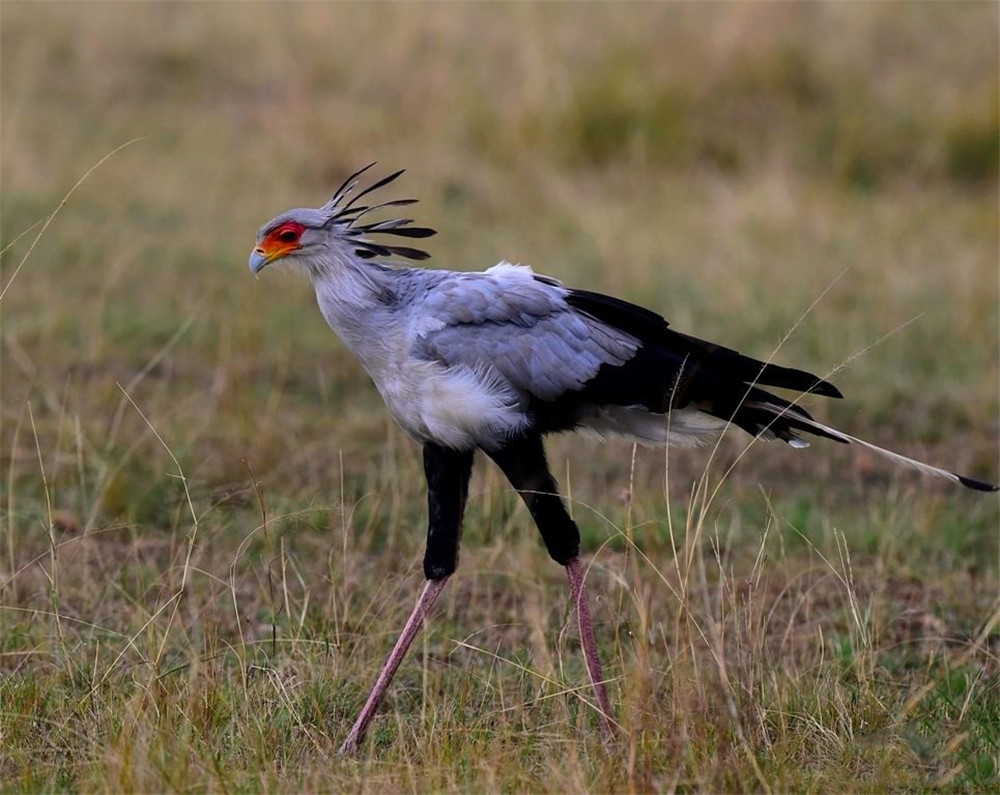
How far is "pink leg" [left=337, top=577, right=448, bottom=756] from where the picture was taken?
353 cm

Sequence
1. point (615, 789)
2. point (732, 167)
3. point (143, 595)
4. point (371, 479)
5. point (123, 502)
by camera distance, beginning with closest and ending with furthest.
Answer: point (615, 789), point (143, 595), point (123, 502), point (371, 479), point (732, 167)

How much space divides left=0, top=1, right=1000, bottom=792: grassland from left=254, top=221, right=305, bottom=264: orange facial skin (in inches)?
20.9

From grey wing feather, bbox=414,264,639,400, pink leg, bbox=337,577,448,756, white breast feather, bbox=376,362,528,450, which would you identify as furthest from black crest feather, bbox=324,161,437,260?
pink leg, bbox=337,577,448,756

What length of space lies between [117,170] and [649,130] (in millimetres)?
3320

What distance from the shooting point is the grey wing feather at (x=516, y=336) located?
3.57m

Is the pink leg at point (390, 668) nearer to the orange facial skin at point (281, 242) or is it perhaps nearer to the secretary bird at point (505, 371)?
the secretary bird at point (505, 371)

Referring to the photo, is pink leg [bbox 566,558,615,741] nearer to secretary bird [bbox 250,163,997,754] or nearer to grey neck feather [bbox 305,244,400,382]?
secretary bird [bbox 250,163,997,754]

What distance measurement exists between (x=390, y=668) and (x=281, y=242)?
1.07 metres

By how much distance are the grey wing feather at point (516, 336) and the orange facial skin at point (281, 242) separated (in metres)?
0.37

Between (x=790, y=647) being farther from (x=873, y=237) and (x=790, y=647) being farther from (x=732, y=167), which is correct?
(x=732, y=167)

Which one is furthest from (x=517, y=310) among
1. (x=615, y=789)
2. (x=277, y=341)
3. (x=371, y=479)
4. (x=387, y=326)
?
(x=277, y=341)

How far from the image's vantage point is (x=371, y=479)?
5.26 meters

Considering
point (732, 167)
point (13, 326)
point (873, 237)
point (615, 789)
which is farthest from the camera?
point (732, 167)

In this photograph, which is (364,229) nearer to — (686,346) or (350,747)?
(686,346)
